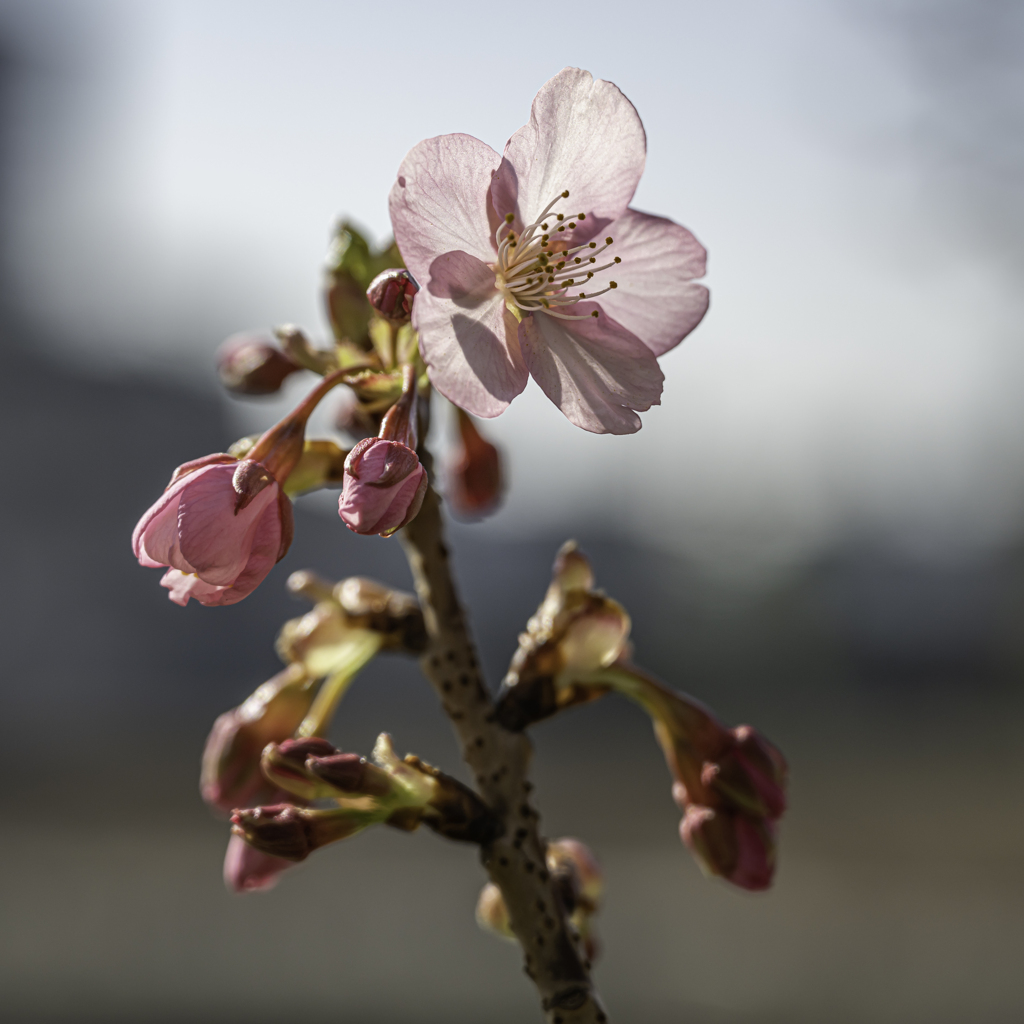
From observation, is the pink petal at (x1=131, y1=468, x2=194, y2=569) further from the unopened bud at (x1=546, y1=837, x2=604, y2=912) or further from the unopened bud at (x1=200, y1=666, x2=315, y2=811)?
the unopened bud at (x1=546, y1=837, x2=604, y2=912)

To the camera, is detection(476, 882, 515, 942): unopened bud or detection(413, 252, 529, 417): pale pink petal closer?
detection(413, 252, 529, 417): pale pink petal

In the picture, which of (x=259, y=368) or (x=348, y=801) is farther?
(x=259, y=368)

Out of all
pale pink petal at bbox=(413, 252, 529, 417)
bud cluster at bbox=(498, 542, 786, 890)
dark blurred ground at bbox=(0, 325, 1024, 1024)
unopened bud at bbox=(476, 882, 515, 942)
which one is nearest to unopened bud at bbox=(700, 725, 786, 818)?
bud cluster at bbox=(498, 542, 786, 890)

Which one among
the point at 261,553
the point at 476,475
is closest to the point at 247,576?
the point at 261,553

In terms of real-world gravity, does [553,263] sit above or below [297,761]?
above

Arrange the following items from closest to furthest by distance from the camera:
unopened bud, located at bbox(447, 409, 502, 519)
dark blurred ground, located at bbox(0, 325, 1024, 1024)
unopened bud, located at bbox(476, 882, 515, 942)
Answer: unopened bud, located at bbox(476, 882, 515, 942), unopened bud, located at bbox(447, 409, 502, 519), dark blurred ground, located at bbox(0, 325, 1024, 1024)

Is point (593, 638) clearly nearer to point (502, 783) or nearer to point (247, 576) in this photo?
point (502, 783)

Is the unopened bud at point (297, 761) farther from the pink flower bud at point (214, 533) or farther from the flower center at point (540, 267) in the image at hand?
the flower center at point (540, 267)
